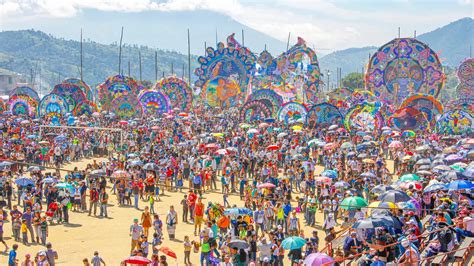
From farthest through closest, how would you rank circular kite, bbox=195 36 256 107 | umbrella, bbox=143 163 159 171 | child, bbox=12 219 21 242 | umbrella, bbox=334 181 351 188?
circular kite, bbox=195 36 256 107, umbrella, bbox=143 163 159 171, umbrella, bbox=334 181 351 188, child, bbox=12 219 21 242

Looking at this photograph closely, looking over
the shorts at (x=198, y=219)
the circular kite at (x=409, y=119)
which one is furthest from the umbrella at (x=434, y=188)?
the circular kite at (x=409, y=119)

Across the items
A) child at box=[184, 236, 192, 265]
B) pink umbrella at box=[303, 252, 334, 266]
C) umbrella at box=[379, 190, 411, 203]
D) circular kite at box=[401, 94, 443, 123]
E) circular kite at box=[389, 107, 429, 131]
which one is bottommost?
child at box=[184, 236, 192, 265]

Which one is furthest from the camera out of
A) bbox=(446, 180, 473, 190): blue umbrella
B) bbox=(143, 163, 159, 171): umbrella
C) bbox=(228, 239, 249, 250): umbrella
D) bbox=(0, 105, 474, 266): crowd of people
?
bbox=(143, 163, 159, 171): umbrella

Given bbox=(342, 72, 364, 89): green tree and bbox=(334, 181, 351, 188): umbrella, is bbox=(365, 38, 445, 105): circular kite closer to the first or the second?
bbox=(334, 181, 351, 188): umbrella

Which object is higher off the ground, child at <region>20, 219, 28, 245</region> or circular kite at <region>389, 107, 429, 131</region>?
circular kite at <region>389, 107, 429, 131</region>

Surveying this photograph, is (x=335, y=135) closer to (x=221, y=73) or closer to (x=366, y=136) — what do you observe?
(x=366, y=136)

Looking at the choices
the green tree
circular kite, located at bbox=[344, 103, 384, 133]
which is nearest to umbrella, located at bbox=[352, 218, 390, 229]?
circular kite, located at bbox=[344, 103, 384, 133]

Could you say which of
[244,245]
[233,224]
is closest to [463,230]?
[244,245]

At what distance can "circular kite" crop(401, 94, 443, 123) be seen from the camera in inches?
1666

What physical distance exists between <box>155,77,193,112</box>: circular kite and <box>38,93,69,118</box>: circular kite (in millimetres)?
10549

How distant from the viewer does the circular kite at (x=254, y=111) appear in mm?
48062

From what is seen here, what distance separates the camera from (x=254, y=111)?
48.3 m

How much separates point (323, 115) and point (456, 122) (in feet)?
28.1

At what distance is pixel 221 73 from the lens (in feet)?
209
